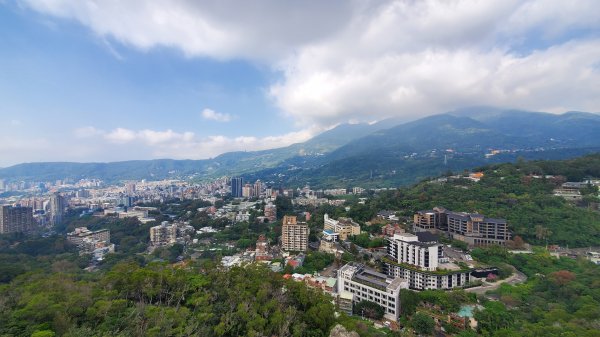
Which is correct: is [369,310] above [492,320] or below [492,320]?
below

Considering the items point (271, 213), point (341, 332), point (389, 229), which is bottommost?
point (271, 213)

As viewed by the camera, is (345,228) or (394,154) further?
(394,154)

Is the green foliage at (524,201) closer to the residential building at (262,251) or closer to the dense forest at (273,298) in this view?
the dense forest at (273,298)

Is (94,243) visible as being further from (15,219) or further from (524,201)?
(524,201)

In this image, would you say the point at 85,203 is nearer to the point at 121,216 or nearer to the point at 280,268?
the point at 121,216

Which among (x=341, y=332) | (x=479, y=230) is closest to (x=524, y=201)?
(x=479, y=230)

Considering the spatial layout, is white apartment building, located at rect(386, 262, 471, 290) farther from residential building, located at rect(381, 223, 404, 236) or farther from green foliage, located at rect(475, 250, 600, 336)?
residential building, located at rect(381, 223, 404, 236)

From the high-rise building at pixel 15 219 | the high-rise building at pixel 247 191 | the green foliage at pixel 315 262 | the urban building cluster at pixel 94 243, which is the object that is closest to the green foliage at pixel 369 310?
the green foliage at pixel 315 262
